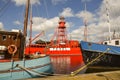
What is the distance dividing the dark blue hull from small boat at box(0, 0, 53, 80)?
1272 centimetres

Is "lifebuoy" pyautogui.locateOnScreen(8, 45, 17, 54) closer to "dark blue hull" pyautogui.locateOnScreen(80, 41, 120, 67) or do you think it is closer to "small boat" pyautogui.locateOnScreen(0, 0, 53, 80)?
"small boat" pyautogui.locateOnScreen(0, 0, 53, 80)

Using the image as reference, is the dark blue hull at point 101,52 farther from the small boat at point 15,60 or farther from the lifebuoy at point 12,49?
the lifebuoy at point 12,49

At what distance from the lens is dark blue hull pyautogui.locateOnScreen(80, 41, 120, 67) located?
93.1 ft

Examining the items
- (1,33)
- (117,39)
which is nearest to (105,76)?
(1,33)

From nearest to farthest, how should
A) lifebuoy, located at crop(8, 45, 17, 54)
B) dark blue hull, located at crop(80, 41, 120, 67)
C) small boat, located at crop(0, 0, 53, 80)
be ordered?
1. small boat, located at crop(0, 0, 53, 80)
2. lifebuoy, located at crop(8, 45, 17, 54)
3. dark blue hull, located at crop(80, 41, 120, 67)

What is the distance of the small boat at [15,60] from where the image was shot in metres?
13.9

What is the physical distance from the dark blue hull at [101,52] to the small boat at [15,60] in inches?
501

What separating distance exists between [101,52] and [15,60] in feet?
55.3

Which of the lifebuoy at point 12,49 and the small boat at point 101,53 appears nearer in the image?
the lifebuoy at point 12,49

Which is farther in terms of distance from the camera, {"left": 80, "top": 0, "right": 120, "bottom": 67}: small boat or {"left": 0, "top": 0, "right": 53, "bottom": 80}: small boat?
{"left": 80, "top": 0, "right": 120, "bottom": 67}: small boat

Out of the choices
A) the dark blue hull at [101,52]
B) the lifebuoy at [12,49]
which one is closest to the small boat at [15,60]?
the lifebuoy at [12,49]

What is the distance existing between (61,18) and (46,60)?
51.4 m

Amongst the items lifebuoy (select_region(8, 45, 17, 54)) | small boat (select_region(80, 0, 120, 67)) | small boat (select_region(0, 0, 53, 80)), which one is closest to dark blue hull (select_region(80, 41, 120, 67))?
small boat (select_region(80, 0, 120, 67))

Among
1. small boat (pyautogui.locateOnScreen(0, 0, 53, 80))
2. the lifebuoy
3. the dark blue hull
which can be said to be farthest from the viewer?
the dark blue hull
